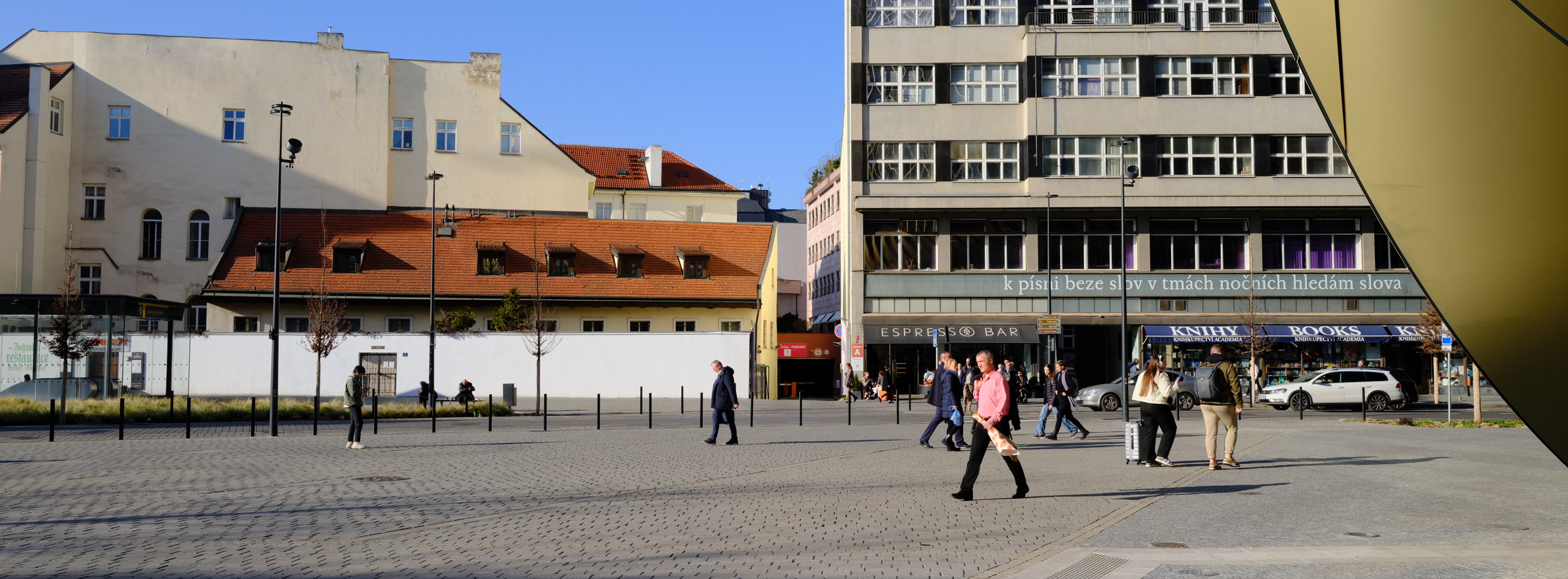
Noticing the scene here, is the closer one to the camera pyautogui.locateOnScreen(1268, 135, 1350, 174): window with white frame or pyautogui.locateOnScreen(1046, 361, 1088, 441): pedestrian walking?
pyautogui.locateOnScreen(1046, 361, 1088, 441): pedestrian walking

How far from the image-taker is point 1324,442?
840 inches

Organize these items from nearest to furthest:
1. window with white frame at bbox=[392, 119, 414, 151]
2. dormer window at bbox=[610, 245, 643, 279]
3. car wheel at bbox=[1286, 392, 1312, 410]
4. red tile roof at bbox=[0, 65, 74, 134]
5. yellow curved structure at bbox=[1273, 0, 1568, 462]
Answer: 1. yellow curved structure at bbox=[1273, 0, 1568, 462]
2. car wheel at bbox=[1286, 392, 1312, 410]
3. dormer window at bbox=[610, 245, 643, 279]
4. red tile roof at bbox=[0, 65, 74, 134]
5. window with white frame at bbox=[392, 119, 414, 151]

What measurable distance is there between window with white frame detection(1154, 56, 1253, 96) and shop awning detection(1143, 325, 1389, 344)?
9041 mm

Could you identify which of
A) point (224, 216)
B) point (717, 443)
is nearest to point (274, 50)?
point (224, 216)

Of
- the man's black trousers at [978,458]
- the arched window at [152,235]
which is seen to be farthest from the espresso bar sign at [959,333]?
the man's black trousers at [978,458]

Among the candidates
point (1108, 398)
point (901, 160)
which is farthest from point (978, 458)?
point (901, 160)

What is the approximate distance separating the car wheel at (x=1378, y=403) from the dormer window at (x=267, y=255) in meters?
39.2

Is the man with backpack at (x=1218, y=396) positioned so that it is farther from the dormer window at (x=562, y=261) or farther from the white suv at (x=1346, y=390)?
the dormer window at (x=562, y=261)

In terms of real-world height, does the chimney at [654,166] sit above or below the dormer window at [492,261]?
above

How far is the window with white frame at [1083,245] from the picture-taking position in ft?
158

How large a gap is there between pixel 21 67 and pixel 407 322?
2260cm

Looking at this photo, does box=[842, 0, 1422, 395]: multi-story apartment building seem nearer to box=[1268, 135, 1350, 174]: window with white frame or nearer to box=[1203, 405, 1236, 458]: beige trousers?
box=[1268, 135, 1350, 174]: window with white frame

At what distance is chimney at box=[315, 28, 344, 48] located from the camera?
58375mm

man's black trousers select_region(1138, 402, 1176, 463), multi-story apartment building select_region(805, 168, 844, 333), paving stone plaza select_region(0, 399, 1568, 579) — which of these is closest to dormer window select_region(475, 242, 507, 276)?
multi-story apartment building select_region(805, 168, 844, 333)
